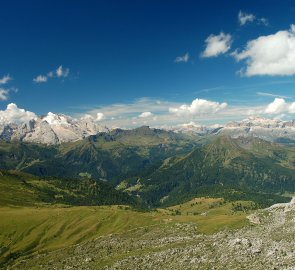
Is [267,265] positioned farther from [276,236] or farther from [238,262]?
[276,236]

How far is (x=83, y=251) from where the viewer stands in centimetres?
14775

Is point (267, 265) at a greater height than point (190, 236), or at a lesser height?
greater

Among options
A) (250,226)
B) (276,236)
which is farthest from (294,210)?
(276,236)

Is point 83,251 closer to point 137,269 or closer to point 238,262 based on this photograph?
point 137,269

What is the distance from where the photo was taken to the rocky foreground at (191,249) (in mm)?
85062

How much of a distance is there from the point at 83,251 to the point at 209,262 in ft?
240

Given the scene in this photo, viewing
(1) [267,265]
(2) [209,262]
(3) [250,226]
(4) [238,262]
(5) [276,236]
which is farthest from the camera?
(3) [250,226]

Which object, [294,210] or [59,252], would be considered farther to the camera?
[59,252]

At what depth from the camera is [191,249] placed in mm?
107188

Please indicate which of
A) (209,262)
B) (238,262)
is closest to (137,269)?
(209,262)

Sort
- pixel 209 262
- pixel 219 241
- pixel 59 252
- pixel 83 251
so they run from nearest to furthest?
pixel 209 262 < pixel 219 241 < pixel 83 251 < pixel 59 252

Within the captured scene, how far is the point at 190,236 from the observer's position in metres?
134

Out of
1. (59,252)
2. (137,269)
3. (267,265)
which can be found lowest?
(59,252)

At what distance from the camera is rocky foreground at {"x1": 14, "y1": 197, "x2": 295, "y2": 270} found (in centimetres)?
8506
